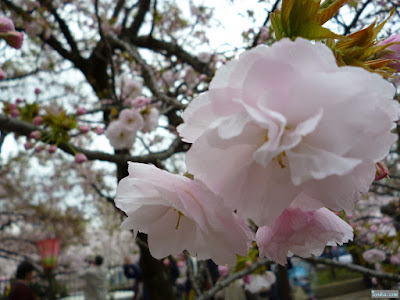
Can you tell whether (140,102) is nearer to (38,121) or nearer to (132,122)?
(132,122)

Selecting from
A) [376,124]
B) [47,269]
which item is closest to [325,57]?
[376,124]

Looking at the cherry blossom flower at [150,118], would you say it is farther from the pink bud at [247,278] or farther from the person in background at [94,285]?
the person in background at [94,285]

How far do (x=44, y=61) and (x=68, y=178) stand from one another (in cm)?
449

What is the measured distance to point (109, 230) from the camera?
12.2 m

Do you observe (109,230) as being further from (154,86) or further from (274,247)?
(274,247)

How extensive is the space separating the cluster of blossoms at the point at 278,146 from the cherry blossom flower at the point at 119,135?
2.26 m

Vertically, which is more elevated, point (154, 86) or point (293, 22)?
point (154, 86)

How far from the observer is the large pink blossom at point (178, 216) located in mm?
375

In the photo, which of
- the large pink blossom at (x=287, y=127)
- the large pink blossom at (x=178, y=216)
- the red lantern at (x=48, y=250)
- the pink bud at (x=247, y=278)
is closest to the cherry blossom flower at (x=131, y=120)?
the pink bud at (x=247, y=278)

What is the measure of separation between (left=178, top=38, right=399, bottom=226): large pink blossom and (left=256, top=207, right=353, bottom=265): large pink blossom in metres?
0.06

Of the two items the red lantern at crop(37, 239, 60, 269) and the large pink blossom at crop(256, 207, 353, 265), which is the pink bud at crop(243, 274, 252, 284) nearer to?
the large pink blossom at crop(256, 207, 353, 265)

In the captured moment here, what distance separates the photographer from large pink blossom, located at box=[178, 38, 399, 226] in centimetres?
30

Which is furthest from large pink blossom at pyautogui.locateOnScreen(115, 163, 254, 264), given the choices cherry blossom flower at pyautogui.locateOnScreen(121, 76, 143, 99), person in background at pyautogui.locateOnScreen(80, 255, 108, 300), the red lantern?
the red lantern

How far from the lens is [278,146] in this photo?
0.30 meters
